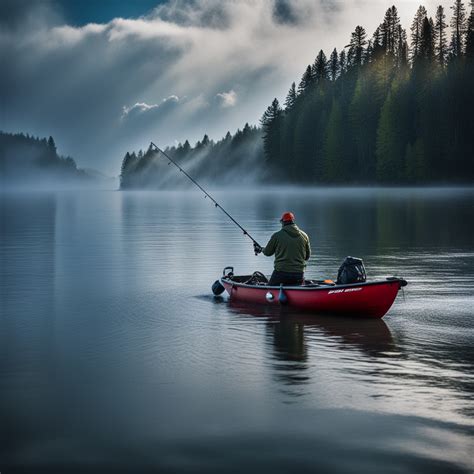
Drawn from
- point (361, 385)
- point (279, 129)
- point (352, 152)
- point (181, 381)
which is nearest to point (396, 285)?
point (361, 385)

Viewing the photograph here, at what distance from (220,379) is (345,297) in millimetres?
5112

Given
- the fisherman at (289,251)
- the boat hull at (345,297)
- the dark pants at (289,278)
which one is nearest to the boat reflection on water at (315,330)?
the boat hull at (345,297)

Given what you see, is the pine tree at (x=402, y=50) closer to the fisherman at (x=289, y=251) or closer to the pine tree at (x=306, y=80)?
the pine tree at (x=306, y=80)

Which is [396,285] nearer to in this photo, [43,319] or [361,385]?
[361,385]

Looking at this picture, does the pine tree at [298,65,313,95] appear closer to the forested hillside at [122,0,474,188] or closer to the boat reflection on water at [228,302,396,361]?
the forested hillside at [122,0,474,188]

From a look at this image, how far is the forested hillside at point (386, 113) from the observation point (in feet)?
354

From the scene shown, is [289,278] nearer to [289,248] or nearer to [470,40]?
[289,248]

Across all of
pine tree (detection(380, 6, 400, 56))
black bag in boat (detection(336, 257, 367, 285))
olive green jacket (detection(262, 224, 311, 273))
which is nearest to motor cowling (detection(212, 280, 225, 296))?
olive green jacket (detection(262, 224, 311, 273))

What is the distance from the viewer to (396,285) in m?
15.2

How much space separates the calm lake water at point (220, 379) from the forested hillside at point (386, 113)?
88.0 m

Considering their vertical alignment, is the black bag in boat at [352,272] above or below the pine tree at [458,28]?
below

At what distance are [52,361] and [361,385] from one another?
5.14 metres

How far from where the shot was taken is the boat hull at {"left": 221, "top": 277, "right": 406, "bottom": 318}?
1551 centimetres

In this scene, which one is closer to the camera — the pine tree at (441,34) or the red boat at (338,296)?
the red boat at (338,296)
